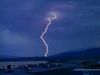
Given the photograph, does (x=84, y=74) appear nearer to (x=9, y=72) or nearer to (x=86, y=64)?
(x=86, y=64)

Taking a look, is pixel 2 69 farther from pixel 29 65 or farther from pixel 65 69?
pixel 65 69

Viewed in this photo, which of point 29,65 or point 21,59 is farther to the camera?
point 21,59

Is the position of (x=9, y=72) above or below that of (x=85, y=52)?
below

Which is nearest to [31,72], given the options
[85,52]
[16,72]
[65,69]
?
[16,72]

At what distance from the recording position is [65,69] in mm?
21062

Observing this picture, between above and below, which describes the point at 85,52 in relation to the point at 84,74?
above

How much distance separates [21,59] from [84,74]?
640cm

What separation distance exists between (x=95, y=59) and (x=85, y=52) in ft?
14.3

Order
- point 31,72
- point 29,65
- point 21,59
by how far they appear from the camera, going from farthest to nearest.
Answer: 1. point 21,59
2. point 29,65
3. point 31,72

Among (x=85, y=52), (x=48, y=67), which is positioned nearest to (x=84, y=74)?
(x=48, y=67)

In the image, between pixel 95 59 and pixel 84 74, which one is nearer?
pixel 84 74

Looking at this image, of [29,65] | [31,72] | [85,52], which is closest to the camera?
[31,72]

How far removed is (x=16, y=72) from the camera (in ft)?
66.7

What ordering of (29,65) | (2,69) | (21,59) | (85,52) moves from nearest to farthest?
(2,69) < (29,65) < (21,59) < (85,52)
